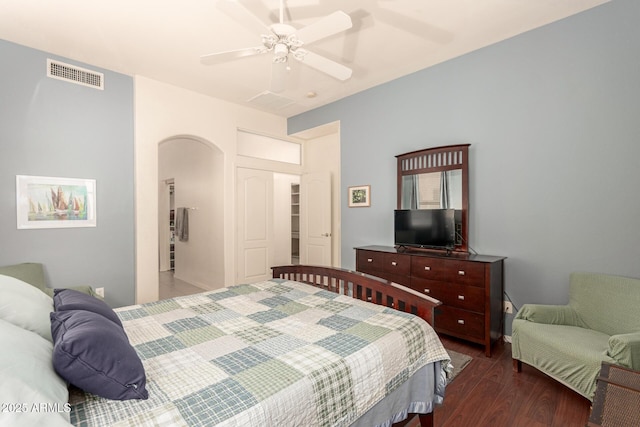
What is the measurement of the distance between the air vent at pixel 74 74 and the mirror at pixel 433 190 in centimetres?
379

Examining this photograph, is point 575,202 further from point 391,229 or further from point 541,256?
point 391,229

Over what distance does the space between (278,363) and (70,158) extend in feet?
11.4

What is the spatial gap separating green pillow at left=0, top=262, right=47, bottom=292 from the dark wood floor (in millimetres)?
3463

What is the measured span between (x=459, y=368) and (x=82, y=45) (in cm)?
468

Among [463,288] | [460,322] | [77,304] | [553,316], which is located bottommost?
[460,322]

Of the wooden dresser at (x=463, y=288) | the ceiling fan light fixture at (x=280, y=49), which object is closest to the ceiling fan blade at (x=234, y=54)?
the ceiling fan light fixture at (x=280, y=49)

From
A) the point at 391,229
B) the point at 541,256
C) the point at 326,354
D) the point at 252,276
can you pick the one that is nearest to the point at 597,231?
the point at 541,256

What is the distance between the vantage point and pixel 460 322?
9.39ft

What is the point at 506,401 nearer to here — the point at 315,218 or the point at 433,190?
the point at 433,190


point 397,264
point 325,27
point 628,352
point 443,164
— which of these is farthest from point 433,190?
point 325,27

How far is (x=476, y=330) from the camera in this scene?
9.05 feet

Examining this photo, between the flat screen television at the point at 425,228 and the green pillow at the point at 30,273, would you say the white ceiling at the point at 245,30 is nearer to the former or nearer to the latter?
the flat screen television at the point at 425,228

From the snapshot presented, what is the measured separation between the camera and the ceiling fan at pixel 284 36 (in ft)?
5.91

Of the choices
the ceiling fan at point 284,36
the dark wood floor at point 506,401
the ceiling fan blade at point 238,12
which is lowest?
the dark wood floor at point 506,401
